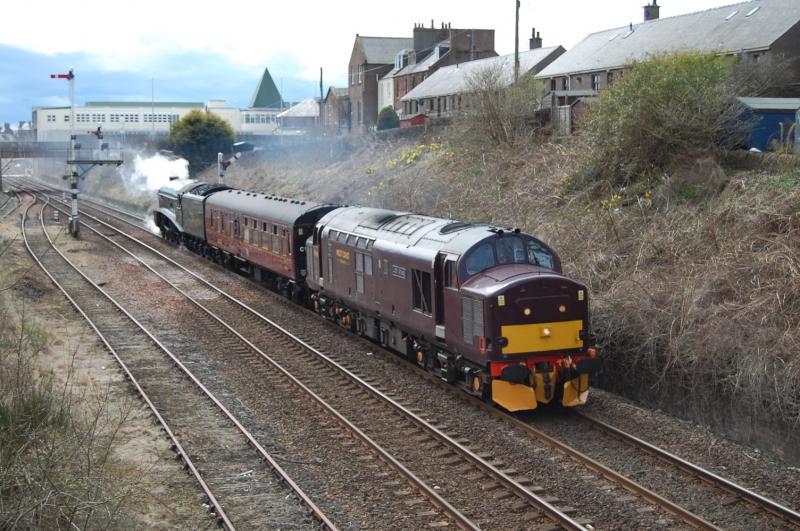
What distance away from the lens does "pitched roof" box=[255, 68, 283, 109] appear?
142 meters

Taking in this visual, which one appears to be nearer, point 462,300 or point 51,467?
point 51,467

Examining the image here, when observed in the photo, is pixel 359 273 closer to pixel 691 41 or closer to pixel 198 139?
pixel 691 41

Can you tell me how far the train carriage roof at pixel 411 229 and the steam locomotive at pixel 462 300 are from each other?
36 millimetres

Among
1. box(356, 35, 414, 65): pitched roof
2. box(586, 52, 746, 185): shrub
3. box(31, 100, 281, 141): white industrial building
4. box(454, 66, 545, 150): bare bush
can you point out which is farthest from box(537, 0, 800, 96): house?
box(31, 100, 281, 141): white industrial building

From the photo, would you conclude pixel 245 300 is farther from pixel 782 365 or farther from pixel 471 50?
pixel 471 50

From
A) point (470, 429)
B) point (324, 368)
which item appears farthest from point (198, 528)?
point (324, 368)

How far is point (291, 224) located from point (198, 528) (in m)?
15.0

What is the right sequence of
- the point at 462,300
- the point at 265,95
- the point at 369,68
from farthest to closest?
the point at 265,95, the point at 369,68, the point at 462,300

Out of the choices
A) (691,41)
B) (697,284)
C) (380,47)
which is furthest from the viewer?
(380,47)

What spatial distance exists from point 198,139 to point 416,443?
62802 millimetres

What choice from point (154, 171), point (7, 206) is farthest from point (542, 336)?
point (7, 206)

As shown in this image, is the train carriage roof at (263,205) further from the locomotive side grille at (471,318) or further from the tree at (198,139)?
the tree at (198,139)

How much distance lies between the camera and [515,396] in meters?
14.0

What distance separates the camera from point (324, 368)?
60.0 feet
